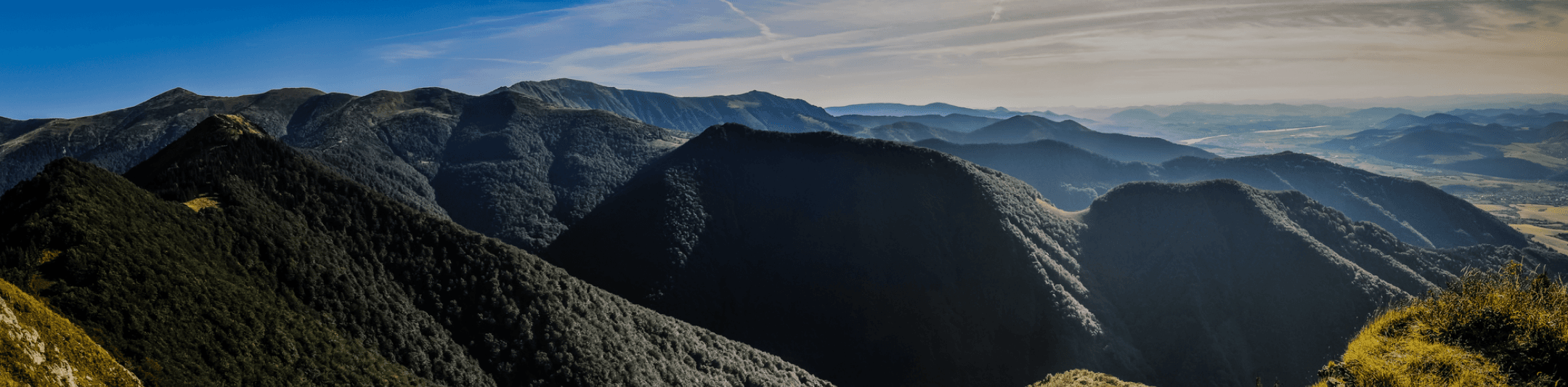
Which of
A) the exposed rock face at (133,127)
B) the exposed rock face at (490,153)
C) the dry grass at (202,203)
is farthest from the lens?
the exposed rock face at (133,127)

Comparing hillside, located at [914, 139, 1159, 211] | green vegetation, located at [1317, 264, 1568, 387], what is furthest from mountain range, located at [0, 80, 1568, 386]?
hillside, located at [914, 139, 1159, 211]

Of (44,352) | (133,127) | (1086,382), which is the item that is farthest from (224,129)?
(133,127)

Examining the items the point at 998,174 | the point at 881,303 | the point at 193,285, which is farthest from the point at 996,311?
the point at 193,285

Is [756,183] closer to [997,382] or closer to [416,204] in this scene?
[997,382]

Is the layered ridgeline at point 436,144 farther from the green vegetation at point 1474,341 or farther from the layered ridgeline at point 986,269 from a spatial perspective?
the green vegetation at point 1474,341

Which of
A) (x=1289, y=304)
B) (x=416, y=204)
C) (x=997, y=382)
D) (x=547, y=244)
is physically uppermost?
(x=416, y=204)

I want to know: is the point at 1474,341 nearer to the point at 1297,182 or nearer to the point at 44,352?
the point at 44,352

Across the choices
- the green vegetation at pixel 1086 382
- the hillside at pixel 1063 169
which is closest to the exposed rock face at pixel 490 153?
the green vegetation at pixel 1086 382
